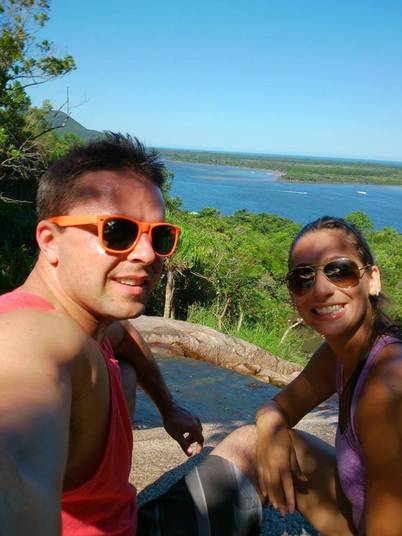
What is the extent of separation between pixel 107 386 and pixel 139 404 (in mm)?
4740

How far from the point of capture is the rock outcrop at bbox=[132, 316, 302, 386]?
8.12 meters

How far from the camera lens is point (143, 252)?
52.6 inches

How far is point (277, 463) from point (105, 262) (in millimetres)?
923

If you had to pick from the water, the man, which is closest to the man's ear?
the man

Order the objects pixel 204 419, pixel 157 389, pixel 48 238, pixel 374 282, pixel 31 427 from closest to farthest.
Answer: pixel 31 427
pixel 48 238
pixel 374 282
pixel 157 389
pixel 204 419

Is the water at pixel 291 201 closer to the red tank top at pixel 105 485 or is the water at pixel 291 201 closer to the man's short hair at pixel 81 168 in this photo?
the man's short hair at pixel 81 168

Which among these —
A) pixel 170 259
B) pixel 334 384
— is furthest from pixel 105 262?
pixel 170 259

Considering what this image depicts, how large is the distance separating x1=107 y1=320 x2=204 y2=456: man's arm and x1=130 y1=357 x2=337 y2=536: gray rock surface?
507 millimetres

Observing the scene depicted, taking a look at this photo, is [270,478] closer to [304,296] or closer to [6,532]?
[304,296]

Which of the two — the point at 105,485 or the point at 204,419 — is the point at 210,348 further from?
the point at 105,485

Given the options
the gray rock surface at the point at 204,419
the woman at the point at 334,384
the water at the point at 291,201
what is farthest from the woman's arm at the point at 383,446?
the water at the point at 291,201

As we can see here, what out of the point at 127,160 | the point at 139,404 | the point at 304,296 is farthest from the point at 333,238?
the point at 139,404

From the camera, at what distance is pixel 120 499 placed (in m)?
1.29

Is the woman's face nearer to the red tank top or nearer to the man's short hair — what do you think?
the man's short hair
